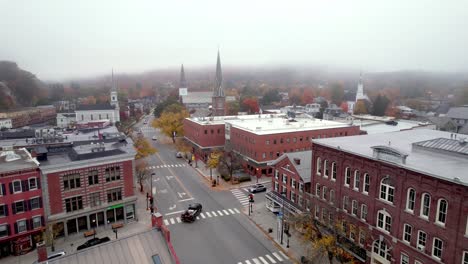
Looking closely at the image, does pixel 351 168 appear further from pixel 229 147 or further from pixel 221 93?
pixel 221 93

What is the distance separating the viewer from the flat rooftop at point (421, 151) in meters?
22.8

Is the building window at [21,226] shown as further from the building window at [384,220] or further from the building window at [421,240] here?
the building window at [421,240]

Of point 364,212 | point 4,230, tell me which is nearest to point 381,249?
point 364,212

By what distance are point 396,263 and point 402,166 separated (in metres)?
8.67

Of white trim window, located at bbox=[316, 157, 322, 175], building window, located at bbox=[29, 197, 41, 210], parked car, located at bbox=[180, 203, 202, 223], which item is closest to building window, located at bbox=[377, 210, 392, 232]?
white trim window, located at bbox=[316, 157, 322, 175]

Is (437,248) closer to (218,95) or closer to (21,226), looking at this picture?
(21,226)

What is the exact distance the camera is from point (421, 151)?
29.4m

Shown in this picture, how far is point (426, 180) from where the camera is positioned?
22938 millimetres

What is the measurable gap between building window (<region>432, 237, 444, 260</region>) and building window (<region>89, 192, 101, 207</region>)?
35.2m

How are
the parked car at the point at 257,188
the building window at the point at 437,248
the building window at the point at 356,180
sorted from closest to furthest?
the building window at the point at 437,248
the building window at the point at 356,180
the parked car at the point at 257,188

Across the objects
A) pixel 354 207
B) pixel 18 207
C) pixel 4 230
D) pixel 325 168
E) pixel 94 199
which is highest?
pixel 325 168

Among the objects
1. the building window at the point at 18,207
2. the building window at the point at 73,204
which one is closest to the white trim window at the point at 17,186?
the building window at the point at 18,207

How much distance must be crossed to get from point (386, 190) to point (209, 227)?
21.5m

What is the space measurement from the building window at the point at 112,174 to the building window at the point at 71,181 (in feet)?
10.3
